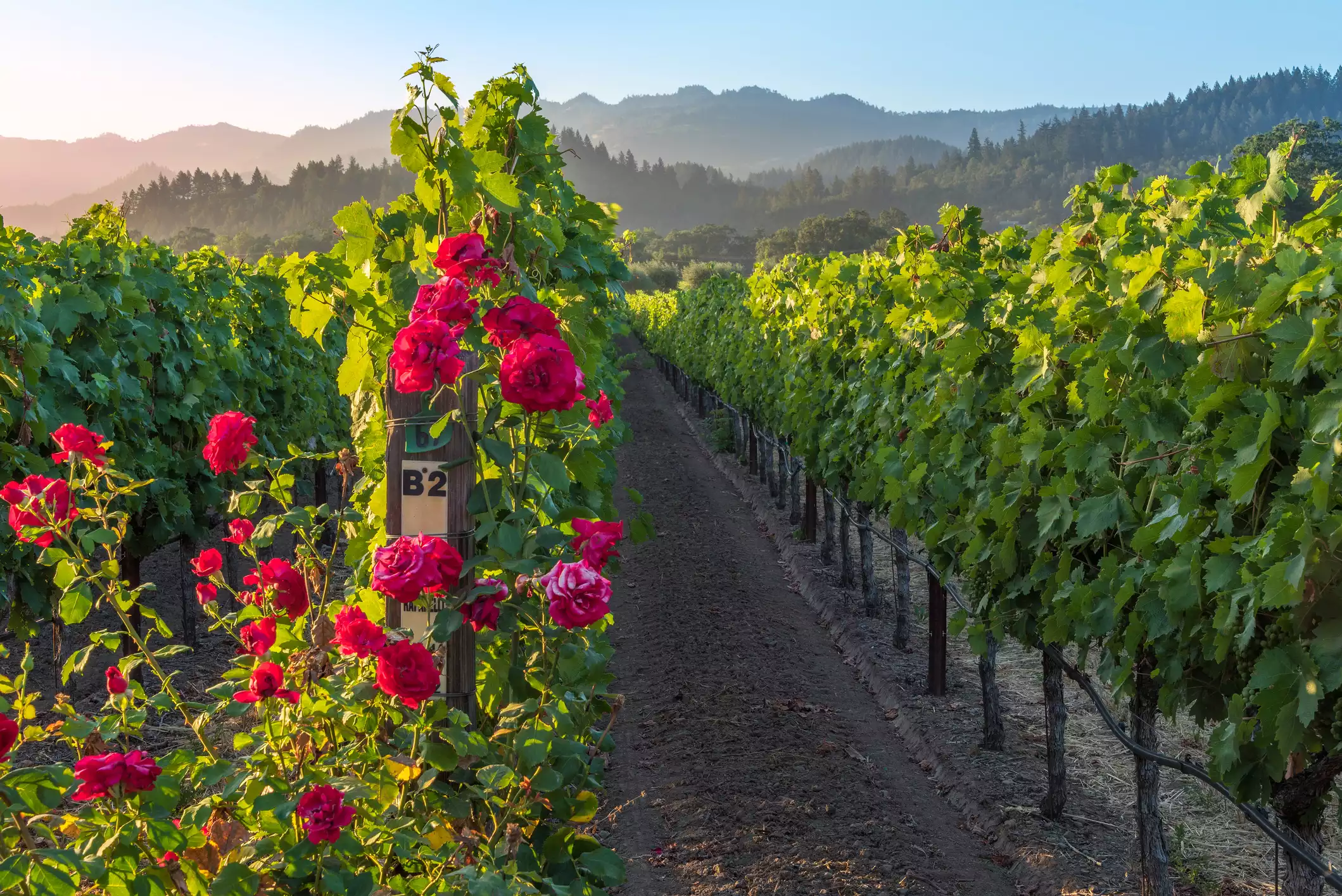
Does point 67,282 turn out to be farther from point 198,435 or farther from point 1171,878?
point 1171,878

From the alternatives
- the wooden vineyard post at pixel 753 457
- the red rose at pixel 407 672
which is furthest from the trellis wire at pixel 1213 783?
the wooden vineyard post at pixel 753 457

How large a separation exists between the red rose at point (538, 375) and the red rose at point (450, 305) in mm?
188

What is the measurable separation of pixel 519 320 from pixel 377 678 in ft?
2.81

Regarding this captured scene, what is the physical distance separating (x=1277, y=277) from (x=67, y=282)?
735 cm

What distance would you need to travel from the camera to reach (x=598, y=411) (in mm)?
3543

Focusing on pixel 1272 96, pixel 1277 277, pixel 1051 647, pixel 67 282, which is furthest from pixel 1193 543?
pixel 1272 96

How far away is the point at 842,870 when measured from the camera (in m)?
4.84

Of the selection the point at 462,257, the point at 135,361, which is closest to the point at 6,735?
the point at 462,257

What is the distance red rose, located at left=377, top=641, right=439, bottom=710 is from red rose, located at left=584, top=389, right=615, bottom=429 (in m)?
1.35

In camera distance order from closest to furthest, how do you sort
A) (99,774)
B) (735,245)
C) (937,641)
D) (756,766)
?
(99,774), (756,766), (937,641), (735,245)

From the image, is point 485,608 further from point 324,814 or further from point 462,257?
point 462,257

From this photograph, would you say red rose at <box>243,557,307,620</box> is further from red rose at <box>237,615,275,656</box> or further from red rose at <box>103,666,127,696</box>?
red rose at <box>103,666,127,696</box>

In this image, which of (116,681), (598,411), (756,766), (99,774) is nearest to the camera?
(99,774)

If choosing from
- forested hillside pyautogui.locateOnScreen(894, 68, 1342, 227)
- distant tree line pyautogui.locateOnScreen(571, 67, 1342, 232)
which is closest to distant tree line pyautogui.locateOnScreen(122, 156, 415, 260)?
distant tree line pyautogui.locateOnScreen(571, 67, 1342, 232)
